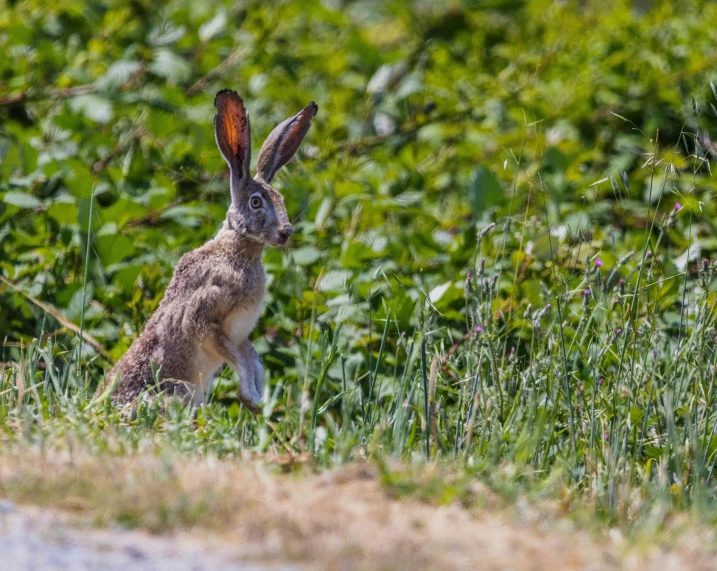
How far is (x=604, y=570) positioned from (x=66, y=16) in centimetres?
677

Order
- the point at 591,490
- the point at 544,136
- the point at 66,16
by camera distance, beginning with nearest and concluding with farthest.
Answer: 1. the point at 591,490
2. the point at 544,136
3. the point at 66,16

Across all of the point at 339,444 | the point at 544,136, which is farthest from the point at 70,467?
the point at 544,136

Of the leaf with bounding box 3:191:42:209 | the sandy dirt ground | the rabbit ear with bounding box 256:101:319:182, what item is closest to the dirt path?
the sandy dirt ground

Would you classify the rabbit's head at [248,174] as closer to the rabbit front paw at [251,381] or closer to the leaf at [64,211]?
the rabbit front paw at [251,381]

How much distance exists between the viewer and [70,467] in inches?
108

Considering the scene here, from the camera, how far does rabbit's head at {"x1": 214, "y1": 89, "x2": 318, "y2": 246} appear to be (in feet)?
13.4

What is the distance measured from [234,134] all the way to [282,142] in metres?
0.21

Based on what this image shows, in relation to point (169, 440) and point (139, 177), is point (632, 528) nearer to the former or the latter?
point (169, 440)

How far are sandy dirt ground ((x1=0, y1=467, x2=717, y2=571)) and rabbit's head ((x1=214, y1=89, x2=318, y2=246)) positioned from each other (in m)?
1.60

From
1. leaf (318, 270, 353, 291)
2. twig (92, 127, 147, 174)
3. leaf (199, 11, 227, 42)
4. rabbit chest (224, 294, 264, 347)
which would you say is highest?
leaf (199, 11, 227, 42)

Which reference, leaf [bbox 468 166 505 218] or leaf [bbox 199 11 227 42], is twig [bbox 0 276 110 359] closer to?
leaf [bbox 468 166 505 218]

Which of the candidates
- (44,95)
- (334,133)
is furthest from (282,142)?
(44,95)

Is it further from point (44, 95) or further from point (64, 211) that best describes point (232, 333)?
point (44, 95)

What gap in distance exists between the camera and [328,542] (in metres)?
2.37
